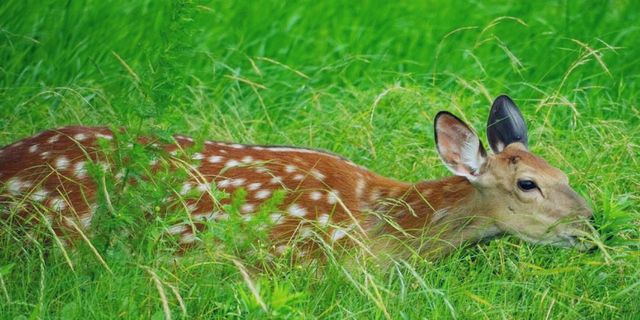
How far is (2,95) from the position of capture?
25.8 ft

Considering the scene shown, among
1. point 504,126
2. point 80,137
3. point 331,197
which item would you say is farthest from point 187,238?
point 504,126

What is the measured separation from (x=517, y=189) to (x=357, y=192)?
0.74 meters

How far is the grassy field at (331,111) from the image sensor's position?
223 inches

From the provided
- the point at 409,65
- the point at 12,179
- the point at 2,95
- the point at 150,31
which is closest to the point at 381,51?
the point at 409,65

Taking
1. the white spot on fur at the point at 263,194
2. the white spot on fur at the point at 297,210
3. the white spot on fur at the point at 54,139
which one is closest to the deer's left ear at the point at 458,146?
the white spot on fur at the point at 297,210

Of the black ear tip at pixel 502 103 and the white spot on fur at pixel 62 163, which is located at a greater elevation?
the black ear tip at pixel 502 103

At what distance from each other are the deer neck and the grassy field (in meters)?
0.10

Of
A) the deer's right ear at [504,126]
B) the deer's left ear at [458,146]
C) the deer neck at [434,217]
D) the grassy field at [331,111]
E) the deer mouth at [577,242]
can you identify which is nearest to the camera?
the grassy field at [331,111]

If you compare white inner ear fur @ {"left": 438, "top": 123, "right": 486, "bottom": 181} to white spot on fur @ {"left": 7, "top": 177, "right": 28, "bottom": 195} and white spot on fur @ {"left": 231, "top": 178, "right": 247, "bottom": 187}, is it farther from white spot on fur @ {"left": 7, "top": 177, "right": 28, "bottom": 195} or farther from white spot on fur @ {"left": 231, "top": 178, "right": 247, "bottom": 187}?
white spot on fur @ {"left": 7, "top": 177, "right": 28, "bottom": 195}

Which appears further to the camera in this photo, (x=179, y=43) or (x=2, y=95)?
(x=2, y=95)

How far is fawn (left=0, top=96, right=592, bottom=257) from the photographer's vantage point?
6.30 metres

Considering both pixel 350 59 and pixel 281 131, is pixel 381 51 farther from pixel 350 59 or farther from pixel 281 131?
pixel 281 131

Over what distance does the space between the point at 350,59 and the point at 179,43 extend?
3.13 metres

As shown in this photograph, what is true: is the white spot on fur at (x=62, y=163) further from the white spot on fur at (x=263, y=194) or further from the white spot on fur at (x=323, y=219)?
the white spot on fur at (x=323, y=219)
